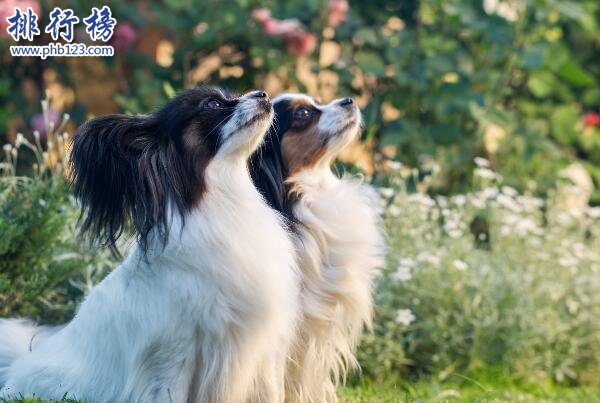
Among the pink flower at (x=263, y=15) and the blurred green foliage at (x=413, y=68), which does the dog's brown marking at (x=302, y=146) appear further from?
the pink flower at (x=263, y=15)

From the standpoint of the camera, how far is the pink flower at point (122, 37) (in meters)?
6.71

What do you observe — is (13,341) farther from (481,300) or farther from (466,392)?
(481,300)

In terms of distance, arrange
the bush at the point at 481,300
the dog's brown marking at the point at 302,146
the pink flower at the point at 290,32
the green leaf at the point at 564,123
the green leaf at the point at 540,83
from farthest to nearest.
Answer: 1. the green leaf at the point at 564,123
2. the green leaf at the point at 540,83
3. the pink flower at the point at 290,32
4. the bush at the point at 481,300
5. the dog's brown marking at the point at 302,146

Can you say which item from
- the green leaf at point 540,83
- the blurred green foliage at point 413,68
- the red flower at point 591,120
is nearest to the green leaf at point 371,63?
the blurred green foliage at point 413,68

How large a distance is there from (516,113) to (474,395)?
10.5 feet

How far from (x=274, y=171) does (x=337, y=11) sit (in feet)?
9.13

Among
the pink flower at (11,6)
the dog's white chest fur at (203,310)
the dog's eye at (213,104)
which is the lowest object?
the pink flower at (11,6)

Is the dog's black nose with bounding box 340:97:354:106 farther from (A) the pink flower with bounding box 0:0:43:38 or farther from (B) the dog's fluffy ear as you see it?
(A) the pink flower with bounding box 0:0:43:38

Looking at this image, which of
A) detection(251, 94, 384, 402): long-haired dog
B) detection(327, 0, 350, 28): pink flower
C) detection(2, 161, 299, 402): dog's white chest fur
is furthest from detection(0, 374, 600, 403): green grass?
detection(327, 0, 350, 28): pink flower

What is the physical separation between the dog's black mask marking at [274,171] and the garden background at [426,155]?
762mm

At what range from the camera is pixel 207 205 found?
317 cm

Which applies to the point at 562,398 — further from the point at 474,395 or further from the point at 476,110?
the point at 476,110

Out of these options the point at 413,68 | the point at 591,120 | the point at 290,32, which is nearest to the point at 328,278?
the point at 413,68

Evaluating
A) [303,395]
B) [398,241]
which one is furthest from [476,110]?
[303,395]
